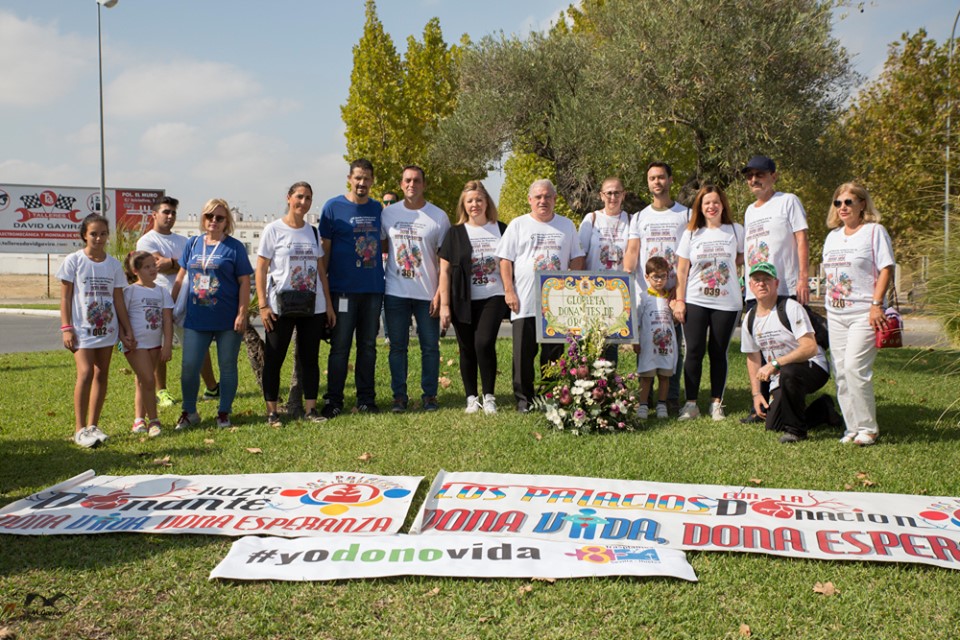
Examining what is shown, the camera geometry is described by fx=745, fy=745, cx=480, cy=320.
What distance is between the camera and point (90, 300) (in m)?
6.17

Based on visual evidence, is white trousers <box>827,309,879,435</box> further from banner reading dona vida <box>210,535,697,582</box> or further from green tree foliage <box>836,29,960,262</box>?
green tree foliage <box>836,29,960,262</box>

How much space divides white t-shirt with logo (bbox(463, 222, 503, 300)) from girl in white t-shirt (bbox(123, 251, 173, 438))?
2.84 metres

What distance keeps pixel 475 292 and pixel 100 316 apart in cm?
327

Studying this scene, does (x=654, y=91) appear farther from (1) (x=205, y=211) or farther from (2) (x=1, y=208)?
(2) (x=1, y=208)

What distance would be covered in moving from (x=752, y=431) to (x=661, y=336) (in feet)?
4.07

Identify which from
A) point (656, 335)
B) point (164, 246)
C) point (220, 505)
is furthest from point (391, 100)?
point (220, 505)

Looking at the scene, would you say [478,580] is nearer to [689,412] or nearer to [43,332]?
[689,412]

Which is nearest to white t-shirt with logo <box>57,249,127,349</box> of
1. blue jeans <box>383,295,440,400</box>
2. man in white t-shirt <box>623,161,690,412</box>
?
blue jeans <box>383,295,440,400</box>

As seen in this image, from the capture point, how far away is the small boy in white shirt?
23.2ft

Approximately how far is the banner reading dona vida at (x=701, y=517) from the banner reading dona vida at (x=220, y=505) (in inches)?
13.5

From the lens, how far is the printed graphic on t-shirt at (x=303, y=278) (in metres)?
6.73

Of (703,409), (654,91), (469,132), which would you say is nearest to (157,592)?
(703,409)

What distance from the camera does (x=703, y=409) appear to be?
7.59 meters

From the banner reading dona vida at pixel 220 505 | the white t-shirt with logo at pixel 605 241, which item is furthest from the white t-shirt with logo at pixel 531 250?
the banner reading dona vida at pixel 220 505
